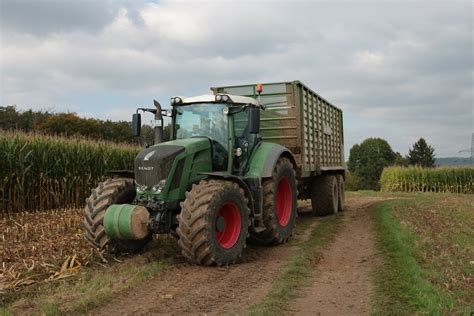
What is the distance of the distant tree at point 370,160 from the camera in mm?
75875

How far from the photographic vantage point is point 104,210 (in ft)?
23.0

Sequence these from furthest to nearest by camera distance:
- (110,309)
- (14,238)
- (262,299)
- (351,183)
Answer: (351,183), (14,238), (262,299), (110,309)

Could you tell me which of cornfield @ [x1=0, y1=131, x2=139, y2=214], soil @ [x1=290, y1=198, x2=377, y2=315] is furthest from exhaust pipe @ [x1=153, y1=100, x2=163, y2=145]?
cornfield @ [x1=0, y1=131, x2=139, y2=214]

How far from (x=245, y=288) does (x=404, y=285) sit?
1843 mm

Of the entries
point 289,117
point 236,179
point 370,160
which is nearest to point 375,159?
point 370,160

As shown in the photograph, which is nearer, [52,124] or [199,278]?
[199,278]

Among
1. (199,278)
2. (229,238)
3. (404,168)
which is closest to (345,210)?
(229,238)

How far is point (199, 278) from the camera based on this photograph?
6.15 metres

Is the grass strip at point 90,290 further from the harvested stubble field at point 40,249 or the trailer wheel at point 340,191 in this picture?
the trailer wheel at point 340,191

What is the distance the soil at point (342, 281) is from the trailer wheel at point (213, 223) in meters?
1.25

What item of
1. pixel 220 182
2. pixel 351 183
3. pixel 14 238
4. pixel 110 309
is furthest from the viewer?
pixel 351 183

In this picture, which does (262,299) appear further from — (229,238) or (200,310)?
(229,238)

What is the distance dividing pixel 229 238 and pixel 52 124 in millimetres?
35400

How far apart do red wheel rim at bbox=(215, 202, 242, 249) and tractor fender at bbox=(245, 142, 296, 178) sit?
1004mm
